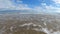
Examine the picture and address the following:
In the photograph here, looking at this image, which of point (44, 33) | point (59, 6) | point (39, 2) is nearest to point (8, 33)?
point (44, 33)

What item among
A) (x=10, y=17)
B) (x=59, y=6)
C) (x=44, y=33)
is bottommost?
(x=44, y=33)

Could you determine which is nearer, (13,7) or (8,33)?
(8,33)

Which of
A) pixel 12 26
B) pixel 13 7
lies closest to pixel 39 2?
pixel 13 7

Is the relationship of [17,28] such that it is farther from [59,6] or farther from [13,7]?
[59,6]

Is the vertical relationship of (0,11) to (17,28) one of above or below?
above

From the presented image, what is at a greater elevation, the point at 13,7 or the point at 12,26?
the point at 13,7

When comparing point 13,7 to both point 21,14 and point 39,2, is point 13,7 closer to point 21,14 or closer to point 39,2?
point 21,14
